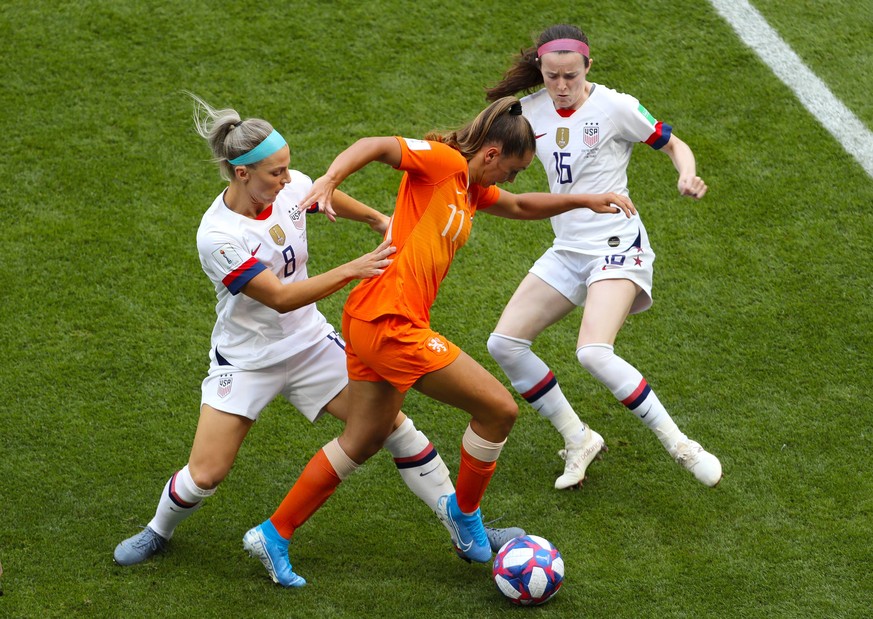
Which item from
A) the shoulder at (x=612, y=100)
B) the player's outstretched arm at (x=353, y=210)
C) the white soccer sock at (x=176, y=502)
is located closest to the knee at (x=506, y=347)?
the player's outstretched arm at (x=353, y=210)

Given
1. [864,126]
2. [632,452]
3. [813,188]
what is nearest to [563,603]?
[632,452]

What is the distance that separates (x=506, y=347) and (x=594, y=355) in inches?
20.8

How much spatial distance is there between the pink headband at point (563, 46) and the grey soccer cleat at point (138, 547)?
305 centimetres

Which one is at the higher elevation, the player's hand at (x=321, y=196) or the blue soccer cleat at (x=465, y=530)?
the player's hand at (x=321, y=196)

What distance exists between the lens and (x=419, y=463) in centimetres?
519

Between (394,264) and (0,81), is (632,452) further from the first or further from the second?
(0,81)

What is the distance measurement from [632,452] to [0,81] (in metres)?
5.52

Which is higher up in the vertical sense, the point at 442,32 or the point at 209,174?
A: the point at 442,32

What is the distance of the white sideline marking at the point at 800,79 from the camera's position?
805cm

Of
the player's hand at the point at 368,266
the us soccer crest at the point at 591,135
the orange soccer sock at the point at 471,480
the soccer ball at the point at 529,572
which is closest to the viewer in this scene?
the player's hand at the point at 368,266

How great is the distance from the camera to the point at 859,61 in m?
8.62

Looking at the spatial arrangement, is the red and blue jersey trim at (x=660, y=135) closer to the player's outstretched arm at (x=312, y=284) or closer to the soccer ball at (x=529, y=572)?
the player's outstretched arm at (x=312, y=284)

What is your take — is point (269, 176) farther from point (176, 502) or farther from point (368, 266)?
point (176, 502)

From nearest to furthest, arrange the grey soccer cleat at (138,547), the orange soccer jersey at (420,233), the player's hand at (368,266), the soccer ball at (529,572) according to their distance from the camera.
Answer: the player's hand at (368,266)
the orange soccer jersey at (420,233)
the soccer ball at (529,572)
the grey soccer cleat at (138,547)
